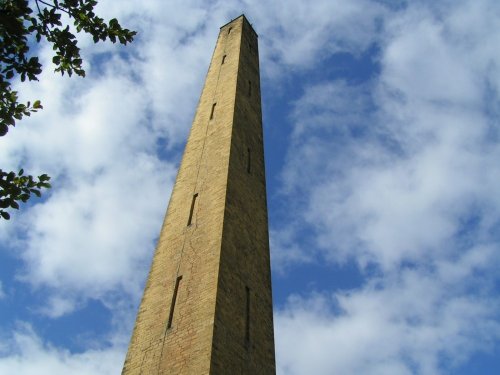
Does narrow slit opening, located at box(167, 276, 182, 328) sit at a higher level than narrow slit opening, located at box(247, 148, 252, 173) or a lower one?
lower

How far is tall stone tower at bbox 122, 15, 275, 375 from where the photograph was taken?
10000mm

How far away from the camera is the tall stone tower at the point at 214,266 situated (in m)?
10.0

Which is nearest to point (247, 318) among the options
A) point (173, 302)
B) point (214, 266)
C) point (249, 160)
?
point (214, 266)

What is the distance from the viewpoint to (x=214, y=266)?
36.2ft

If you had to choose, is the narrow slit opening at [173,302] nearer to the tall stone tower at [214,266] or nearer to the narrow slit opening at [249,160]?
the tall stone tower at [214,266]

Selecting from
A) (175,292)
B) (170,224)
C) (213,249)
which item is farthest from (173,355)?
(170,224)

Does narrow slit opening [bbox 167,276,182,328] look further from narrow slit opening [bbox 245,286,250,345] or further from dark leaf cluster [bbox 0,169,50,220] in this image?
dark leaf cluster [bbox 0,169,50,220]

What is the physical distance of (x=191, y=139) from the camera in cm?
1672

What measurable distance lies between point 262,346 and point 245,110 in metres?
8.91

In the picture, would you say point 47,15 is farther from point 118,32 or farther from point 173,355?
point 173,355

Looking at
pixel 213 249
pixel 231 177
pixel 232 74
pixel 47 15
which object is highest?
pixel 232 74

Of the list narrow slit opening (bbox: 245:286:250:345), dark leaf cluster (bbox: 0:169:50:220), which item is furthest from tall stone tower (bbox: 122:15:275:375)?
dark leaf cluster (bbox: 0:169:50:220)

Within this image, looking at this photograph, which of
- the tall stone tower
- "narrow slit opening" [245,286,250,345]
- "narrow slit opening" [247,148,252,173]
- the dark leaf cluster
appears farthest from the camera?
"narrow slit opening" [247,148,252,173]

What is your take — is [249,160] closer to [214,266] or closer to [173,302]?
→ [214,266]
